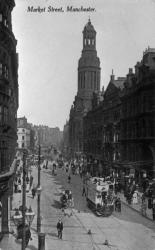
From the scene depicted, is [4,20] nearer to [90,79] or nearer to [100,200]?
[100,200]

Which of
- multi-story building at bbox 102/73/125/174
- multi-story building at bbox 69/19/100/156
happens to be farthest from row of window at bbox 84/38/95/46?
multi-story building at bbox 102/73/125/174

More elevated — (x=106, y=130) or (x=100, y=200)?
(x=106, y=130)

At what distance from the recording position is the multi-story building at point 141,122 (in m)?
49.1

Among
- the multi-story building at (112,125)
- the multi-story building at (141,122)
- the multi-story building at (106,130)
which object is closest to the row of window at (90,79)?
the multi-story building at (106,130)

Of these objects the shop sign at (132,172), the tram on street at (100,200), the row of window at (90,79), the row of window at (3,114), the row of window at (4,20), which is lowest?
the tram on street at (100,200)

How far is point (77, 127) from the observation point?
130m

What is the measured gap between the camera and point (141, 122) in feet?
171

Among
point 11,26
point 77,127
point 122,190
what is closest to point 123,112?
point 122,190

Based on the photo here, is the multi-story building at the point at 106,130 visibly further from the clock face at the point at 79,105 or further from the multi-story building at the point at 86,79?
the clock face at the point at 79,105

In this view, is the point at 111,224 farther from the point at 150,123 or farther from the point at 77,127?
the point at 77,127

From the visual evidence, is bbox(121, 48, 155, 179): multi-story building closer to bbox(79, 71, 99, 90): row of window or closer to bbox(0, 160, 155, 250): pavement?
bbox(0, 160, 155, 250): pavement

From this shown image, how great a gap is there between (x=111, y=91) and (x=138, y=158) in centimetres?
2229

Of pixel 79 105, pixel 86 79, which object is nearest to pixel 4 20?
pixel 86 79

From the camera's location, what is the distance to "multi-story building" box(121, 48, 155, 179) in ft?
161
